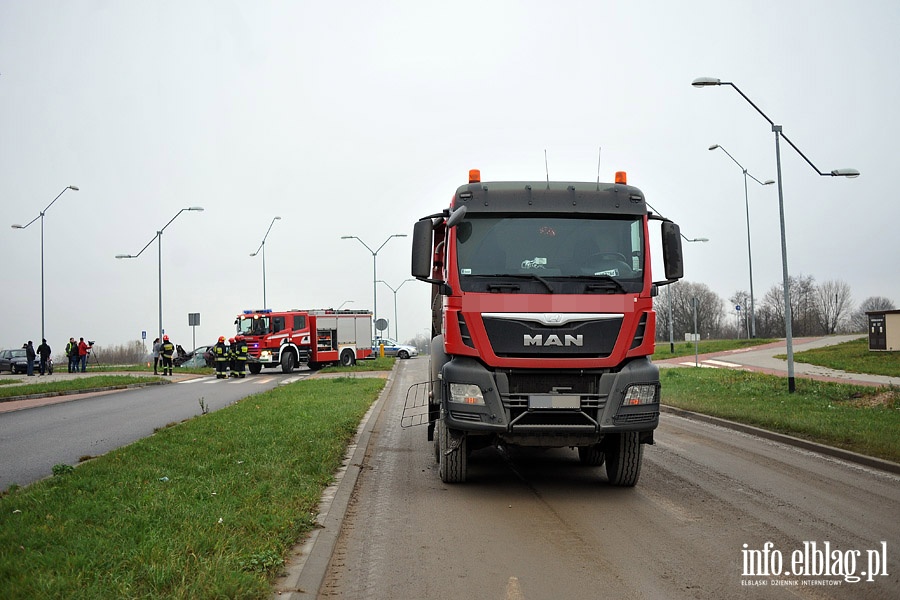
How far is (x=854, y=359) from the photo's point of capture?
33.8 metres

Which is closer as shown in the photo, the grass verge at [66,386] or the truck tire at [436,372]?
the truck tire at [436,372]

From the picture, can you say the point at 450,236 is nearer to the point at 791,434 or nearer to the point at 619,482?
the point at 619,482

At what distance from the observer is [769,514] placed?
24.1ft

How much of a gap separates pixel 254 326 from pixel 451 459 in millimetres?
31239

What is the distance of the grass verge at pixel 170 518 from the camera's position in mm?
4879

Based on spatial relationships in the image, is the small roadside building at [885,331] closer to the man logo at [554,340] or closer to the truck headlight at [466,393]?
the man logo at [554,340]

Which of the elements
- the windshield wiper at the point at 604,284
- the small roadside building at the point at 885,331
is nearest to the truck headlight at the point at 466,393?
the windshield wiper at the point at 604,284

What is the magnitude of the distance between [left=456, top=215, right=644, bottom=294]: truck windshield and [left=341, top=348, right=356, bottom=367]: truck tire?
3429 centimetres

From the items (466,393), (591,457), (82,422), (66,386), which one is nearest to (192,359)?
(66,386)

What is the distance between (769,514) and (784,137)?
47.7 feet

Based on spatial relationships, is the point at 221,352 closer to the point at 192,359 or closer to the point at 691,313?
the point at 192,359

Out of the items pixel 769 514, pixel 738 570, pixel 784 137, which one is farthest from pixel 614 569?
pixel 784 137

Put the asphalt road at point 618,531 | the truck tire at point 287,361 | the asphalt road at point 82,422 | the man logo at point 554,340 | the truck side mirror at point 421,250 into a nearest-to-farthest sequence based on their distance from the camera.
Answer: the asphalt road at point 618,531, the man logo at point 554,340, the truck side mirror at point 421,250, the asphalt road at point 82,422, the truck tire at point 287,361

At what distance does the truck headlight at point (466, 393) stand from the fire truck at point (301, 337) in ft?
103
